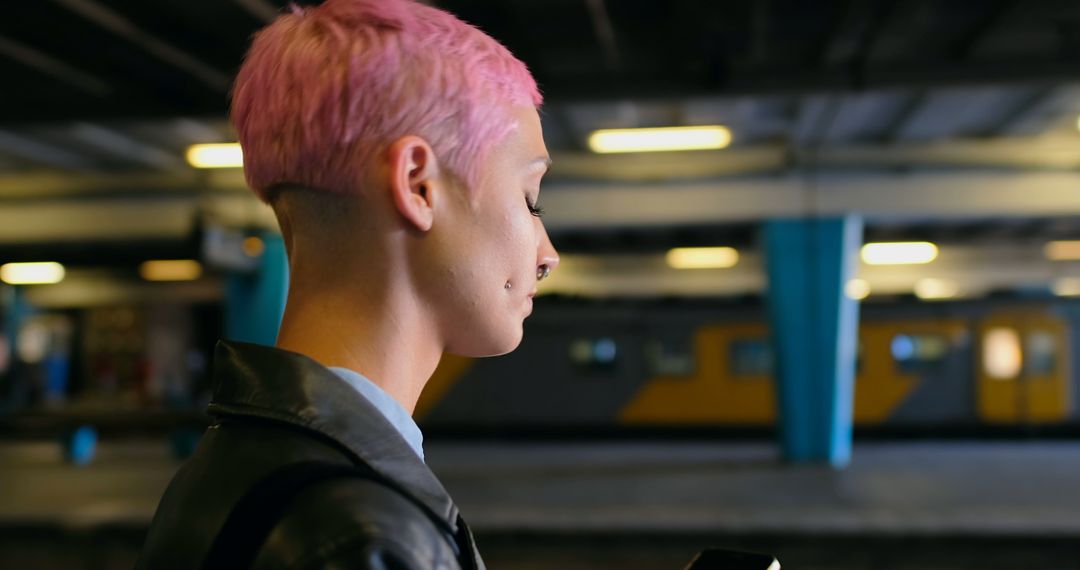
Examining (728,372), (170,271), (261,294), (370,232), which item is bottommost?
(370,232)

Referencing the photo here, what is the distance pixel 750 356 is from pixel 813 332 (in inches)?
108

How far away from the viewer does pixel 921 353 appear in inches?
627

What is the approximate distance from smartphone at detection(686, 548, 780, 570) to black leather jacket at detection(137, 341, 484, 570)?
0.25 m

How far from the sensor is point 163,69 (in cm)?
834

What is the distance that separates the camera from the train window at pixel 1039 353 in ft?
51.5

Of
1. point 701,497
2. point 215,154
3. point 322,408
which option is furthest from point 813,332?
point 322,408

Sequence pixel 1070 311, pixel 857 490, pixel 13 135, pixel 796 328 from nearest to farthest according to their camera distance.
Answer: pixel 857 490 < pixel 13 135 < pixel 796 328 < pixel 1070 311

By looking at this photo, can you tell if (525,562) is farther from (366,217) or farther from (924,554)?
(366,217)

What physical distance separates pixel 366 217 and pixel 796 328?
1340 centimetres

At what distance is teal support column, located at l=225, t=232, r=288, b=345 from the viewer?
48.8 ft

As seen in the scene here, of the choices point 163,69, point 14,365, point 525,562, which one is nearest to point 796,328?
point 525,562

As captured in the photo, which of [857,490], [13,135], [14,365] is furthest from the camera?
[14,365]

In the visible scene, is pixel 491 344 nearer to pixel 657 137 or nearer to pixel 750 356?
pixel 657 137

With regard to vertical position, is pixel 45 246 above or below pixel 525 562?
above
